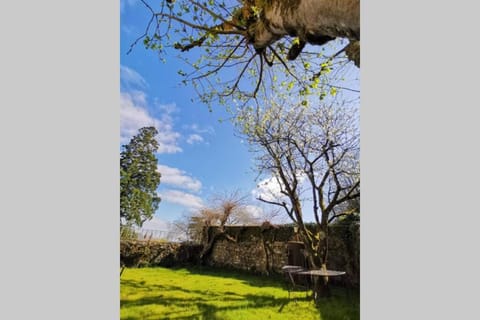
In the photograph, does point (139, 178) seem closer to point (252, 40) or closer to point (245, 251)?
point (252, 40)

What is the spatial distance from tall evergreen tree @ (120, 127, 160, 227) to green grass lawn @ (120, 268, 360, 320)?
51 centimetres

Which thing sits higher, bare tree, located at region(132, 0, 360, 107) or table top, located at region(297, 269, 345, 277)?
bare tree, located at region(132, 0, 360, 107)

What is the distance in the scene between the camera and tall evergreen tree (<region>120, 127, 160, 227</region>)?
187 centimetres

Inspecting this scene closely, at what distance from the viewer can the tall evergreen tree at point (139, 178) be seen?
6.14ft

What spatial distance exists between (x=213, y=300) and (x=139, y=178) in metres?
1.23

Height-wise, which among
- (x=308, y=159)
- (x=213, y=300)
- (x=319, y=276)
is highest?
(x=308, y=159)

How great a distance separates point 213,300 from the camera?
2.52 metres

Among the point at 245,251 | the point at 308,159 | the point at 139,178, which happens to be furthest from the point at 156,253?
the point at 308,159

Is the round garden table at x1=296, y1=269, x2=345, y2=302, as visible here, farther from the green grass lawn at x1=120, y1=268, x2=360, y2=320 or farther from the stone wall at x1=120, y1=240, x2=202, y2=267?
the stone wall at x1=120, y1=240, x2=202, y2=267

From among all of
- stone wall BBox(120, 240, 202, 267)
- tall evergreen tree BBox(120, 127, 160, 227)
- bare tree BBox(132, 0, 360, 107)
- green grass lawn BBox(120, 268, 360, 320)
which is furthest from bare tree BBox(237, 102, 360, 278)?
stone wall BBox(120, 240, 202, 267)

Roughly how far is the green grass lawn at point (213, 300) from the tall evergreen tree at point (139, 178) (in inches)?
19.9
